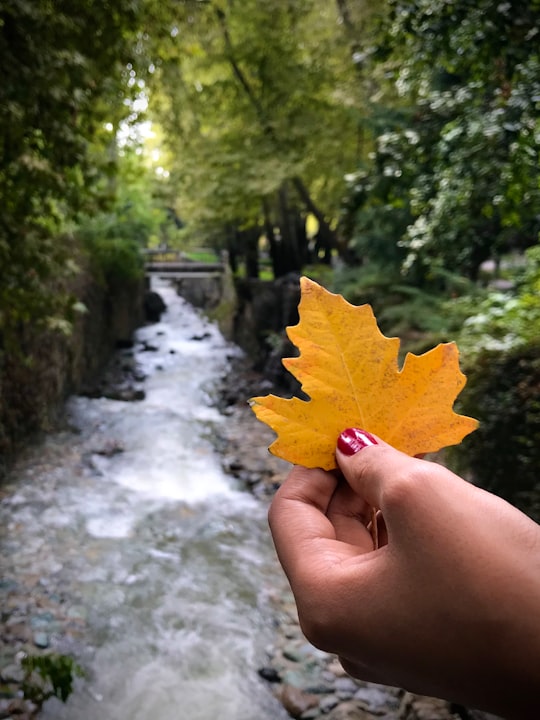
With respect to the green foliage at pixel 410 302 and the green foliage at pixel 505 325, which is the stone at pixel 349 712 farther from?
the green foliage at pixel 410 302

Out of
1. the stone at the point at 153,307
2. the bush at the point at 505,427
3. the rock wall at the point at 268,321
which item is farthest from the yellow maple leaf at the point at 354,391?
the stone at the point at 153,307

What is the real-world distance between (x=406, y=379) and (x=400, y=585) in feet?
1.29

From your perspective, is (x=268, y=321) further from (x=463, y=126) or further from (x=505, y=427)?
(x=463, y=126)

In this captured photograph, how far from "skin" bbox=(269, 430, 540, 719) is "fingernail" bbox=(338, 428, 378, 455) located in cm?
4

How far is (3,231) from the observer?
3551 mm

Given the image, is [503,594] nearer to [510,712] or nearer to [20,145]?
[510,712]

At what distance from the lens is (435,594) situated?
29.7 inches

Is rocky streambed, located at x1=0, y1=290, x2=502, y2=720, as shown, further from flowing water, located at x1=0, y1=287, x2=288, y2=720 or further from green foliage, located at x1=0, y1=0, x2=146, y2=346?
green foliage, located at x1=0, y1=0, x2=146, y2=346

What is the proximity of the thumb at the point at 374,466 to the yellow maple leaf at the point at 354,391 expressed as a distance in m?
0.05

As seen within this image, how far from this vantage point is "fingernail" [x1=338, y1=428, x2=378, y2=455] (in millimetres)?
979

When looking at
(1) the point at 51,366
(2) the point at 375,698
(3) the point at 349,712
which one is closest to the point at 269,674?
(3) the point at 349,712

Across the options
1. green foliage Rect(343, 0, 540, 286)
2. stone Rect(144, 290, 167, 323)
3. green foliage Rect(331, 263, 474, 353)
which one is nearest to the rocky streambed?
green foliage Rect(331, 263, 474, 353)

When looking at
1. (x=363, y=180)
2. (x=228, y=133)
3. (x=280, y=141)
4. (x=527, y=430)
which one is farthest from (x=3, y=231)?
(x=228, y=133)

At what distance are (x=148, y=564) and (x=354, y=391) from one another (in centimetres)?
590
